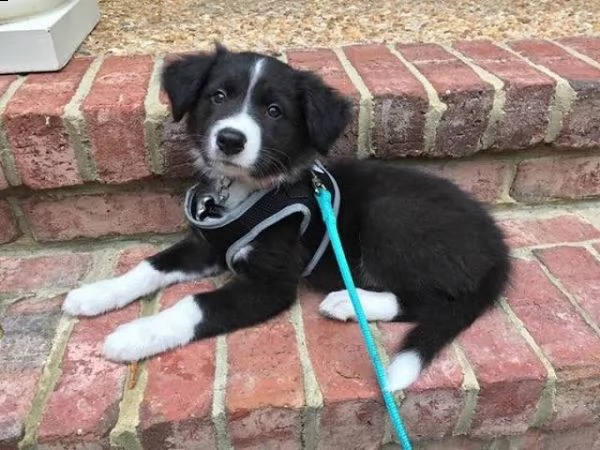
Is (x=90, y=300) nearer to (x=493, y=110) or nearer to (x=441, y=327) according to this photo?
(x=441, y=327)

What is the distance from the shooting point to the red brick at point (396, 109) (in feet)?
5.78

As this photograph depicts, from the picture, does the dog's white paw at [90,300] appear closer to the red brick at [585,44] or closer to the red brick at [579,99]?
the red brick at [579,99]

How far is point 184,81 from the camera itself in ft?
5.26

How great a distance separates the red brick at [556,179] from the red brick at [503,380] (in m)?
0.65

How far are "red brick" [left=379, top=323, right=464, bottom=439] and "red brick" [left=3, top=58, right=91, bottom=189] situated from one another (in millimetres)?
1021

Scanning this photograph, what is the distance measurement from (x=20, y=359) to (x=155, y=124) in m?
0.69

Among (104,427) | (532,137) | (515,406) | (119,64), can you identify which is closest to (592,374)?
(515,406)

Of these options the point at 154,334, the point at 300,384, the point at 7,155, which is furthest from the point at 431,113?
the point at 7,155

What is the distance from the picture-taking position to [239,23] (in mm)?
2305

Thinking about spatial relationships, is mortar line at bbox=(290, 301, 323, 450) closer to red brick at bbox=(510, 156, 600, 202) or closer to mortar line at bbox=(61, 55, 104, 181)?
mortar line at bbox=(61, 55, 104, 181)

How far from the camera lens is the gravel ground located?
7.16ft

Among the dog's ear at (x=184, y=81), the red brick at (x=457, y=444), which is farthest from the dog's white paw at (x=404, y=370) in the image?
the dog's ear at (x=184, y=81)

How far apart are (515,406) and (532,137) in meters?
0.82

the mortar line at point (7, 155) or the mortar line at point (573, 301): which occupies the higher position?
the mortar line at point (7, 155)
